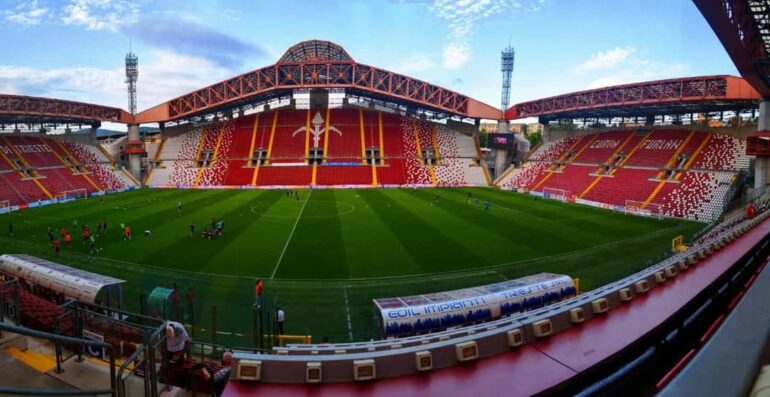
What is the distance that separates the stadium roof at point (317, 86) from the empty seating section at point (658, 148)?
Result: 19028mm

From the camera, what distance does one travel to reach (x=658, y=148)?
41.0 m

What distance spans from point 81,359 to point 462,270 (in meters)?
13.7

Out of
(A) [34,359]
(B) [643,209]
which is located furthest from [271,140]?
(A) [34,359]

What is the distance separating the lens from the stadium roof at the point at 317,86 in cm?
5112

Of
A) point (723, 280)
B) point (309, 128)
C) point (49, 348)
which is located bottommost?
point (49, 348)

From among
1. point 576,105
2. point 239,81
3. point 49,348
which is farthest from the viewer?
point 239,81

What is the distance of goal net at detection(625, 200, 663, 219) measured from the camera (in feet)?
105

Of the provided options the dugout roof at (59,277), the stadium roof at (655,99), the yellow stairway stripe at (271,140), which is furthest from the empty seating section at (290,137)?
the dugout roof at (59,277)

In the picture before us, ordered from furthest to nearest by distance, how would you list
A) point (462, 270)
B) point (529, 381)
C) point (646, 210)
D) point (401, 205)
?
point (401, 205), point (646, 210), point (462, 270), point (529, 381)

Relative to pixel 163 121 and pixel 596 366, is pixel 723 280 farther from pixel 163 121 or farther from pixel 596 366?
pixel 163 121

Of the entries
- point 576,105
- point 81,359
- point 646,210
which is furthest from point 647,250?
point 576,105

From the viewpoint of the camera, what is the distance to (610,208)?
34656 millimetres

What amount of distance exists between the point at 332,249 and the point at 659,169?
111 ft

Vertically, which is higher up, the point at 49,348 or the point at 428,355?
the point at 428,355
